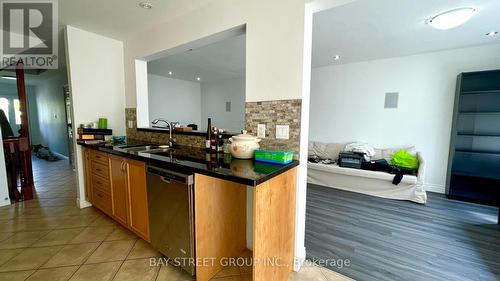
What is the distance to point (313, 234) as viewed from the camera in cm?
221

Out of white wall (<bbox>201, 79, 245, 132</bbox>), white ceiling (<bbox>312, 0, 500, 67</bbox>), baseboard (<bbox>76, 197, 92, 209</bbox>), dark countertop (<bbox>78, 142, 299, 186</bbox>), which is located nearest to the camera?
dark countertop (<bbox>78, 142, 299, 186</bbox>)

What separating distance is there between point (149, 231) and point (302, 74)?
185 centimetres

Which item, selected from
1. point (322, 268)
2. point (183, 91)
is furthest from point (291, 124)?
point (183, 91)

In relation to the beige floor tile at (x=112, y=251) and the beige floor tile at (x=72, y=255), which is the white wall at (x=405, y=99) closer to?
the beige floor tile at (x=112, y=251)

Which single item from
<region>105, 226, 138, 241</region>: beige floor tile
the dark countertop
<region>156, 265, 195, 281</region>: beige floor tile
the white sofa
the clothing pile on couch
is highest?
the dark countertop

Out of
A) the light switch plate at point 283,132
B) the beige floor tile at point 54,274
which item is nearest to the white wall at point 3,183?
the beige floor tile at point 54,274

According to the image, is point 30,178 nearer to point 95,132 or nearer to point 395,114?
point 95,132

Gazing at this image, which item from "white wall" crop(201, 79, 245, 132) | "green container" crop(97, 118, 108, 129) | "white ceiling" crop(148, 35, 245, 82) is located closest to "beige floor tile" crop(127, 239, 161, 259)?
"green container" crop(97, 118, 108, 129)

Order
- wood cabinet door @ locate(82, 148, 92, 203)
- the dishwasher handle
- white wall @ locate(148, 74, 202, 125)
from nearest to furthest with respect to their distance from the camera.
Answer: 1. the dishwasher handle
2. wood cabinet door @ locate(82, 148, 92, 203)
3. white wall @ locate(148, 74, 202, 125)

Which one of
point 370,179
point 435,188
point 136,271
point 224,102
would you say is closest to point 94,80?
point 136,271

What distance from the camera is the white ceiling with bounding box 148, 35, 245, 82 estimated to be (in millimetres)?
3312

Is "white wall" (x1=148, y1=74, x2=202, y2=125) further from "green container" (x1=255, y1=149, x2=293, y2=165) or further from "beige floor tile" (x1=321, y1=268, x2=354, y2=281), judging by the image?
"beige floor tile" (x1=321, y1=268, x2=354, y2=281)

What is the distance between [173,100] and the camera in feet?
20.6

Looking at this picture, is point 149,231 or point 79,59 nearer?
point 149,231
